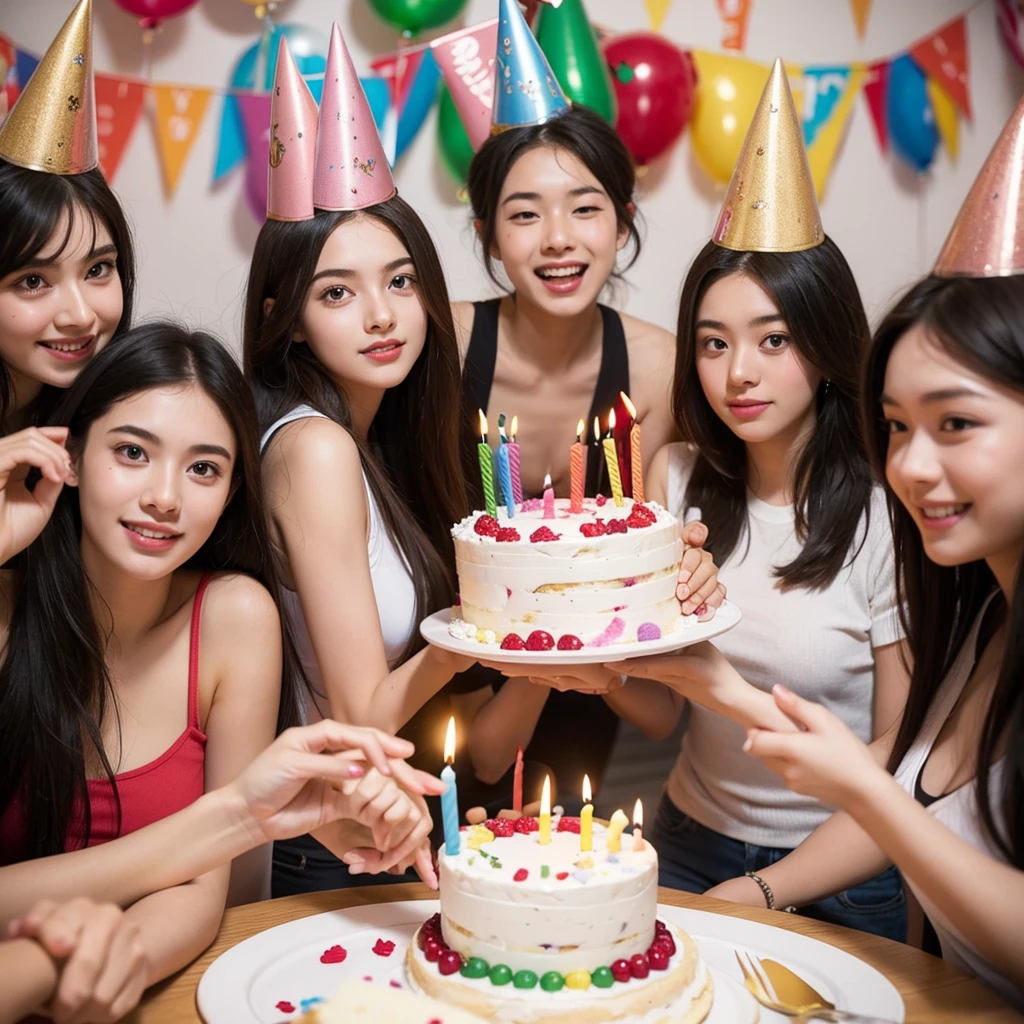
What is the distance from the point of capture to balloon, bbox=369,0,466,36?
13.0ft

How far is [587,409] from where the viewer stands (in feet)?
10.5

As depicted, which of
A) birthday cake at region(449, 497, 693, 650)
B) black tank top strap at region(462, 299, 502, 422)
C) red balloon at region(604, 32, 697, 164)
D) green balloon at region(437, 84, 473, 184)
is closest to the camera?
birthday cake at region(449, 497, 693, 650)

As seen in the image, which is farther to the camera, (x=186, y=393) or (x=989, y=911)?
(x=186, y=393)

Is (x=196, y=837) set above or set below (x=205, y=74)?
below

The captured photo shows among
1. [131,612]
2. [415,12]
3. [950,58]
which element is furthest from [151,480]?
[950,58]

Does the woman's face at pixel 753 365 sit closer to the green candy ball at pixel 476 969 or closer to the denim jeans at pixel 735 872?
the denim jeans at pixel 735 872

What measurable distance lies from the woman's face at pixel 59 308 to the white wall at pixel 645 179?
1.51 m

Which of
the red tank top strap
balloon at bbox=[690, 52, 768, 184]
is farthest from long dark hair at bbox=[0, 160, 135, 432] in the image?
balloon at bbox=[690, 52, 768, 184]

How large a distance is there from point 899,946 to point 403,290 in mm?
1447

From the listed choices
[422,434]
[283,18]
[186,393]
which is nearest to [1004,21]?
[283,18]

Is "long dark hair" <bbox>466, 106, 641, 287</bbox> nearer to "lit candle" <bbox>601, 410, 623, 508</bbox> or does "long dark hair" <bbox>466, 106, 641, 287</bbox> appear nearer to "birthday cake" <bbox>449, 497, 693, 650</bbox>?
"lit candle" <bbox>601, 410, 623, 508</bbox>

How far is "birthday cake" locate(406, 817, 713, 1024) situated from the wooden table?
0.24 metres

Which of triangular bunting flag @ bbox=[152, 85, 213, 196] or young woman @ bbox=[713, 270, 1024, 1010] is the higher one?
triangular bunting flag @ bbox=[152, 85, 213, 196]

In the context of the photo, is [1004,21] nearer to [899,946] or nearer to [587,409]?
[587,409]
